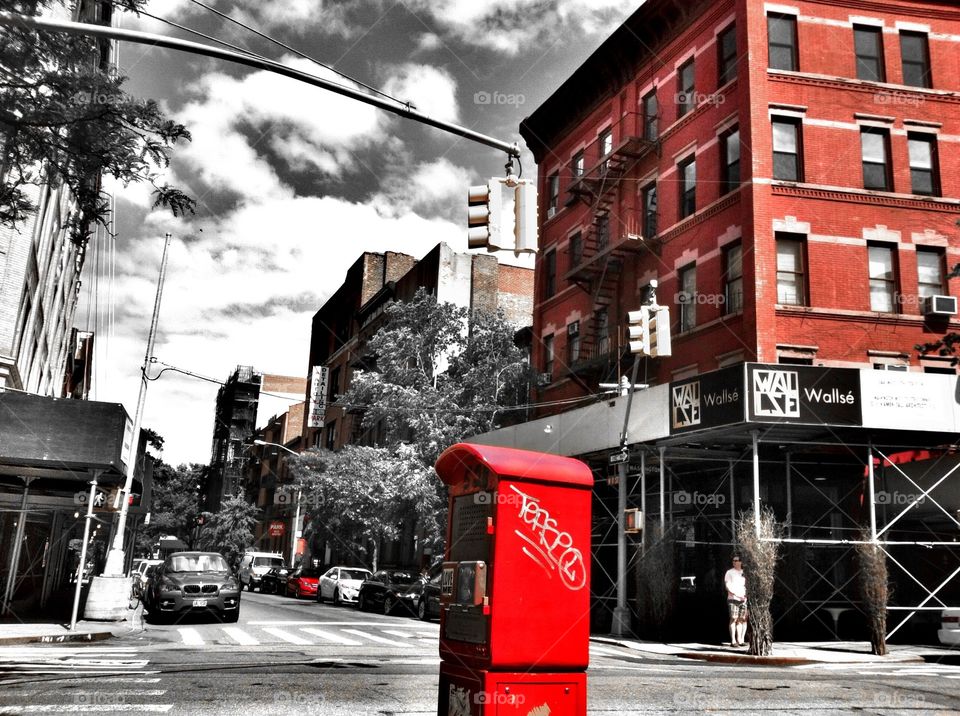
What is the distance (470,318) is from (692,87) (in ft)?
40.7

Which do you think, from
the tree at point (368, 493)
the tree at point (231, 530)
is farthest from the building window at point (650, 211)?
the tree at point (231, 530)

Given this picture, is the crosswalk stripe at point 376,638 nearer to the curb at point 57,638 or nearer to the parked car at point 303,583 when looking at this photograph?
the curb at point 57,638

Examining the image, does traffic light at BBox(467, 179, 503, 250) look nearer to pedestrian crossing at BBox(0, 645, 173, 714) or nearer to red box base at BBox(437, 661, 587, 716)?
red box base at BBox(437, 661, 587, 716)

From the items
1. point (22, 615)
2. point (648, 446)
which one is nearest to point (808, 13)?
point (648, 446)

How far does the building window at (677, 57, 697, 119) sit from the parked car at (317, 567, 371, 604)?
1939 centimetres

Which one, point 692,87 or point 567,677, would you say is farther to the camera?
point 692,87

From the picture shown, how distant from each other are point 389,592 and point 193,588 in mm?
8476

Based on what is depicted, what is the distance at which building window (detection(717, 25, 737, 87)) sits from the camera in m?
24.6

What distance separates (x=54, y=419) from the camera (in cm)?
1719

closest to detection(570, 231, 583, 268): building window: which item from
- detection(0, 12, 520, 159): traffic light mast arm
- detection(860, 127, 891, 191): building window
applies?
detection(860, 127, 891, 191): building window

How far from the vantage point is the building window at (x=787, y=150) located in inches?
926

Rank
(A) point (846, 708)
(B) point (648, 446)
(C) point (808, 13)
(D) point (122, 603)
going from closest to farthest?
(A) point (846, 708) < (D) point (122, 603) < (B) point (648, 446) < (C) point (808, 13)

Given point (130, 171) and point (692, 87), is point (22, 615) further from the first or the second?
point (692, 87)

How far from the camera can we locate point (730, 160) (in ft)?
79.9
